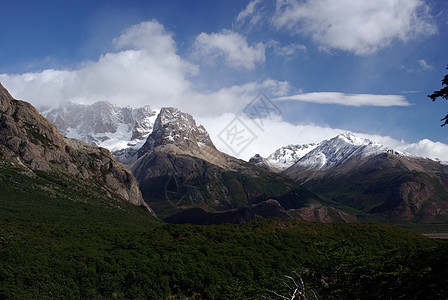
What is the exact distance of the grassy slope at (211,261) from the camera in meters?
35.3

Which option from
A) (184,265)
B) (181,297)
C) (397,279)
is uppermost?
(397,279)

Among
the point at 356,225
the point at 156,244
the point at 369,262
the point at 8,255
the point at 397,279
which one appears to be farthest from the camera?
the point at 356,225

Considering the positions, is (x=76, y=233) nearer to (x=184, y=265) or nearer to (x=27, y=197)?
(x=184, y=265)

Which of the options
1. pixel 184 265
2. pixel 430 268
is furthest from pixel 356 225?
pixel 430 268

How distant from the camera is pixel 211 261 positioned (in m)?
86.2

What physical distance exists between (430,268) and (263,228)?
→ 86.2 m

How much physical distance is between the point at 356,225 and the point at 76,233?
9048 cm

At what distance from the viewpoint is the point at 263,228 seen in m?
113

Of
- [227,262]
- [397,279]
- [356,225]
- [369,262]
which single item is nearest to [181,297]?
[227,262]

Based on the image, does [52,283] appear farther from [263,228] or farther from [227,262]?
[263,228]

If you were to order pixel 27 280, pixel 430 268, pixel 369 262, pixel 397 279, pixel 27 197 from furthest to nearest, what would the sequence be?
pixel 27 197
pixel 27 280
pixel 369 262
pixel 397 279
pixel 430 268

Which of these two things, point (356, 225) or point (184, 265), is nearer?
point (184, 265)

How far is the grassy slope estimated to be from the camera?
3531 centimetres

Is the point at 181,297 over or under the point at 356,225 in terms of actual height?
under
